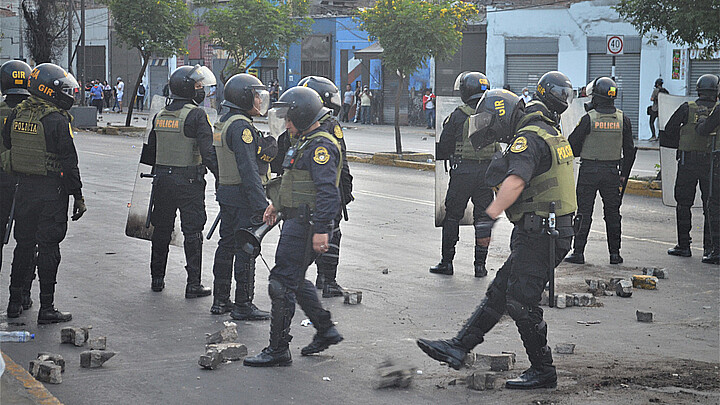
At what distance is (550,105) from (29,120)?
12.6ft

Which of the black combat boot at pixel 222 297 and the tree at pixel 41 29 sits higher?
the tree at pixel 41 29

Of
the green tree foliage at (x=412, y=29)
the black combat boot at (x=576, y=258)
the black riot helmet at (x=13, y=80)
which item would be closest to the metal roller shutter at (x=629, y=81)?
the green tree foliage at (x=412, y=29)

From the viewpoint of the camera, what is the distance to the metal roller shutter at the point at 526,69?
1283 inches

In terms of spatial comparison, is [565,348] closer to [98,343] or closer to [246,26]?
[98,343]

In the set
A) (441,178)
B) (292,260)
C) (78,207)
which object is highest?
(441,178)

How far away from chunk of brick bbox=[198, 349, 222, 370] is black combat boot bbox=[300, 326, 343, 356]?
2.01ft

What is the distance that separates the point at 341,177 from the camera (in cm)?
771

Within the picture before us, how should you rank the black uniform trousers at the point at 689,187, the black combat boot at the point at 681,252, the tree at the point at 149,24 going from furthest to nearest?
the tree at the point at 149,24, the black combat boot at the point at 681,252, the black uniform trousers at the point at 689,187

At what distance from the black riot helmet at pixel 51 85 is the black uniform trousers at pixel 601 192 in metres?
5.30

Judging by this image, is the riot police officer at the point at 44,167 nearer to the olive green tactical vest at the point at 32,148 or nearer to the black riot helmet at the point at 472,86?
the olive green tactical vest at the point at 32,148

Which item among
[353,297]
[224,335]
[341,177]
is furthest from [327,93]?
[224,335]

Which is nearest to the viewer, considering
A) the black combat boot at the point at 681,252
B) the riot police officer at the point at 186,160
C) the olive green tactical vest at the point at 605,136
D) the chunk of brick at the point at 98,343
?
the chunk of brick at the point at 98,343

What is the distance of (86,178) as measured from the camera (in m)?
16.8

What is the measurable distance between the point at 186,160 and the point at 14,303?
5.84ft
